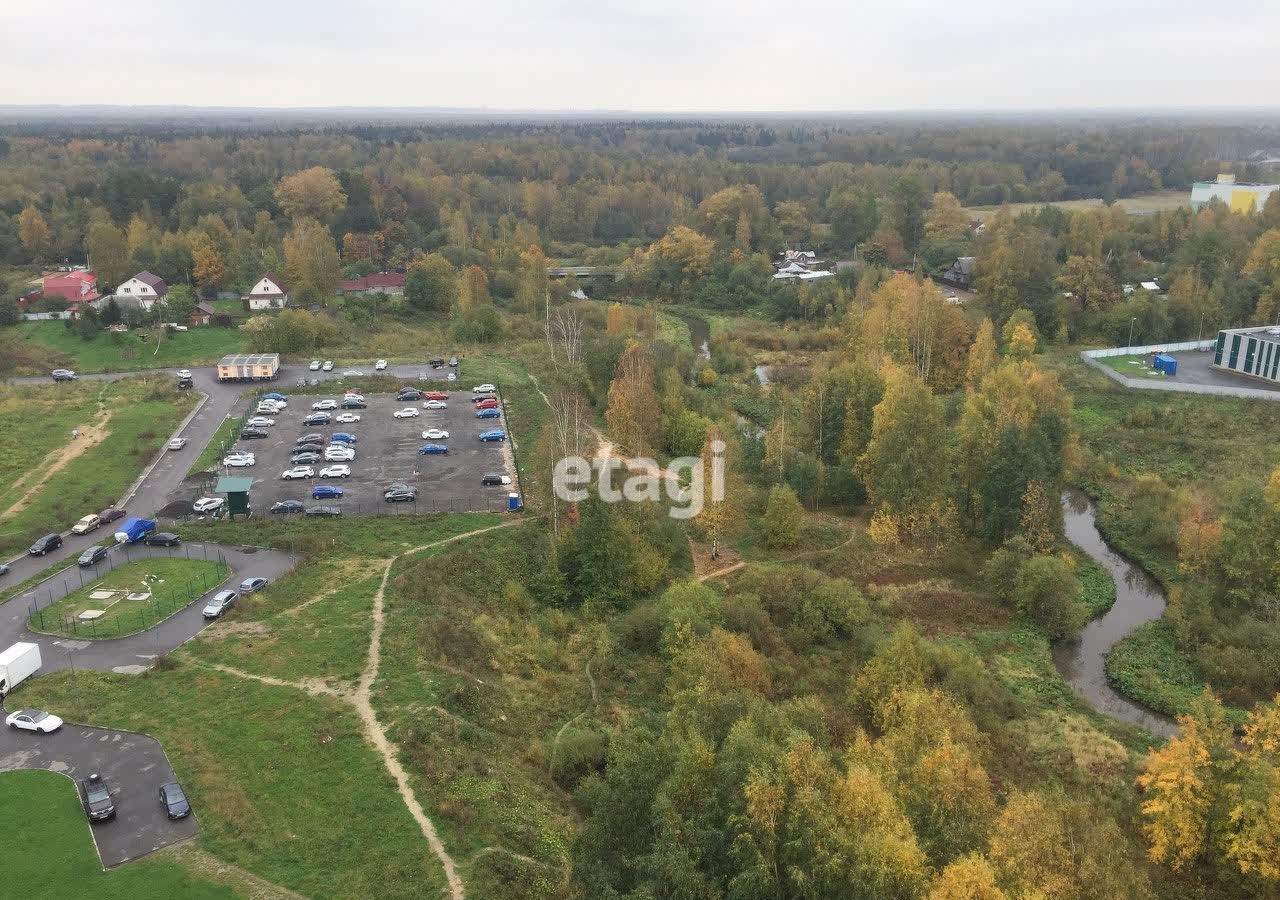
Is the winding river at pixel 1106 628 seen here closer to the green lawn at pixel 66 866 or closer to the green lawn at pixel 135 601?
the green lawn at pixel 66 866

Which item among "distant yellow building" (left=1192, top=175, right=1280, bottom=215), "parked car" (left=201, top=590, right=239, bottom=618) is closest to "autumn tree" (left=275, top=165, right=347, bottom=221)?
"parked car" (left=201, top=590, right=239, bottom=618)

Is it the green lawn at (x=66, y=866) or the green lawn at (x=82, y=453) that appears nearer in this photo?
the green lawn at (x=66, y=866)

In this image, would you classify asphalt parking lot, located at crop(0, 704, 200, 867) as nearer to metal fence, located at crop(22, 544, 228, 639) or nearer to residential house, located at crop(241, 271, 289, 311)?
metal fence, located at crop(22, 544, 228, 639)

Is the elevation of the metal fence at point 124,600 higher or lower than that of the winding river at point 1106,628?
higher

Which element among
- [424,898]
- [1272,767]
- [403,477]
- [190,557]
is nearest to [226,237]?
[403,477]

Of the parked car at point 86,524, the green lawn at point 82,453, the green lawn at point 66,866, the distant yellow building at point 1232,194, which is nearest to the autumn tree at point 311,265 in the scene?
the green lawn at point 82,453

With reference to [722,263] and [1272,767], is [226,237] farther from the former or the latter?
[1272,767]

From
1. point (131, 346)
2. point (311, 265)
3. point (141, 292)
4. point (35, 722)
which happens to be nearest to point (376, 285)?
point (311, 265)
